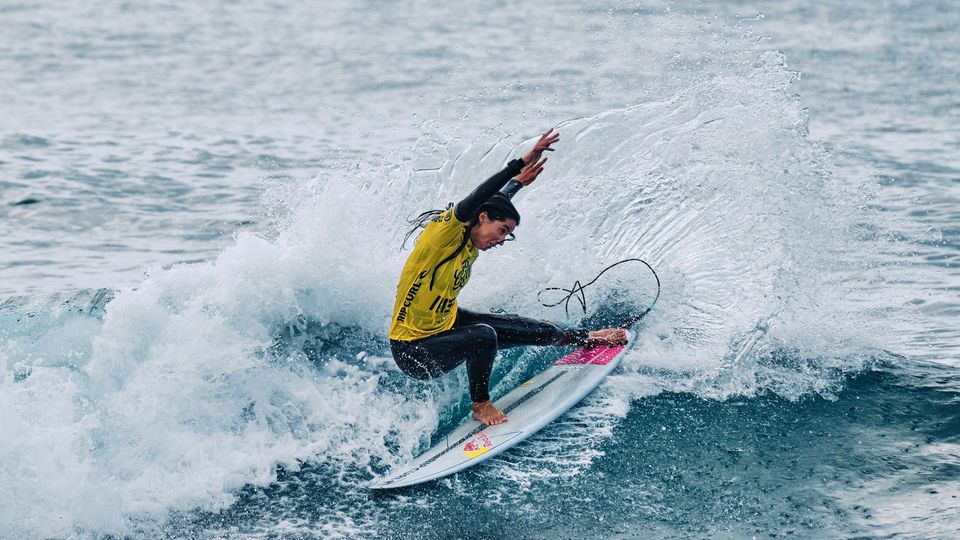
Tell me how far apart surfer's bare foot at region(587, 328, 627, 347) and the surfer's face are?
173 centimetres

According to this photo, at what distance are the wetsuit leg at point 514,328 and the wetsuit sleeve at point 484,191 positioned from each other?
3.94 ft

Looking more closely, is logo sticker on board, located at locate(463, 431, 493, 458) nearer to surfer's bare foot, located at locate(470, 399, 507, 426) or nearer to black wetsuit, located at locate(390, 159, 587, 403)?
surfer's bare foot, located at locate(470, 399, 507, 426)

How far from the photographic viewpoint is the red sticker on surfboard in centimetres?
806

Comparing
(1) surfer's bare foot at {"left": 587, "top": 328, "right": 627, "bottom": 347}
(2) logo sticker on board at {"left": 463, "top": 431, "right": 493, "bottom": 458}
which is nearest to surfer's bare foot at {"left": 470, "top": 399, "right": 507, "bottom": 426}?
(2) logo sticker on board at {"left": 463, "top": 431, "right": 493, "bottom": 458}

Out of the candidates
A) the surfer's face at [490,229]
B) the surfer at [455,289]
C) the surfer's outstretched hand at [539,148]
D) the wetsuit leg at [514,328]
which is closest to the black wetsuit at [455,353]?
the surfer at [455,289]

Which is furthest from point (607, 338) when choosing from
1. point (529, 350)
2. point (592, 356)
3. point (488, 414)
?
point (488, 414)

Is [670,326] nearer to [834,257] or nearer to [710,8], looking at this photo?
[834,257]

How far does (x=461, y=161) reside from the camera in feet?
34.1

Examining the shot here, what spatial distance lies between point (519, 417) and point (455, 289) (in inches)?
43.4

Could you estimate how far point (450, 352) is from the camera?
7.04m

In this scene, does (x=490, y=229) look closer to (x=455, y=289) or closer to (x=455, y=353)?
(x=455, y=289)

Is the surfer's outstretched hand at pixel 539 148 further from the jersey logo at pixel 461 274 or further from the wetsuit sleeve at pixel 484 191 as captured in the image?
the jersey logo at pixel 461 274

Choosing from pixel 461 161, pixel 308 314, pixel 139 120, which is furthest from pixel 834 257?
pixel 139 120

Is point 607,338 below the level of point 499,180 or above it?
below
